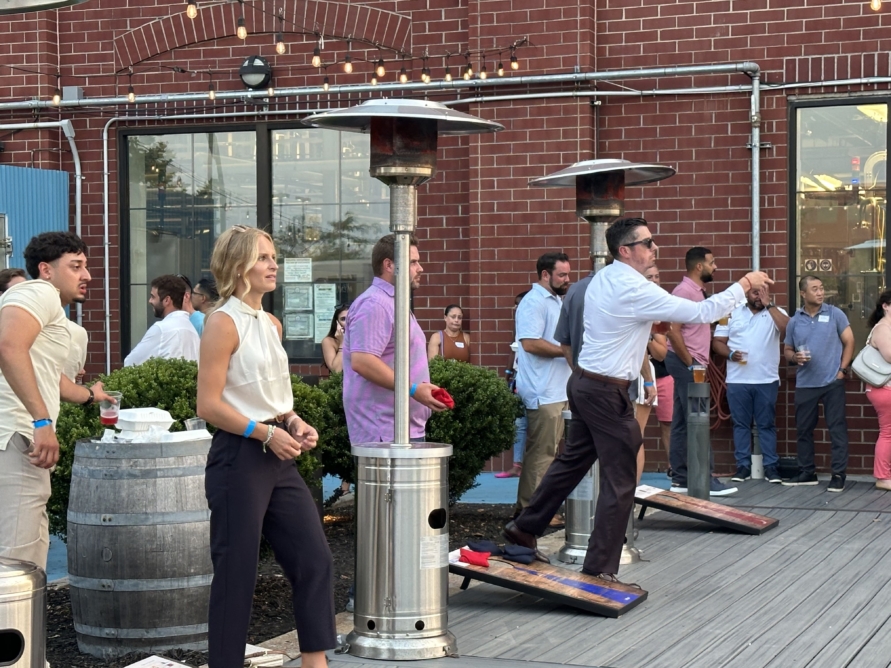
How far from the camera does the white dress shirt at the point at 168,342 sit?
9.02 meters

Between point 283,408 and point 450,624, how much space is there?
211 centimetres

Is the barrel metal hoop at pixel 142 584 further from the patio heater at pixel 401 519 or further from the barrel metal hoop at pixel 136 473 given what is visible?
the patio heater at pixel 401 519

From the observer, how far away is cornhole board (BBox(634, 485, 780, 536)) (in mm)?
9266

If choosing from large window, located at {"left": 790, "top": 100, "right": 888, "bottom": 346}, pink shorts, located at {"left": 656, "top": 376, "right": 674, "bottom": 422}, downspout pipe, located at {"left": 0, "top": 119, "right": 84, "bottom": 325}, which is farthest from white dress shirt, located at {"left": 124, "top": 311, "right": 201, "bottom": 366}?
large window, located at {"left": 790, "top": 100, "right": 888, "bottom": 346}

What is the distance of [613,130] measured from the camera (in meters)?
13.2

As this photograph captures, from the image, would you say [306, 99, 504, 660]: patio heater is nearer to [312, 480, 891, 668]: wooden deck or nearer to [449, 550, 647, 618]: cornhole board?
[312, 480, 891, 668]: wooden deck

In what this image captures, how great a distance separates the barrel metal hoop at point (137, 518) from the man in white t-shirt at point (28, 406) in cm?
23

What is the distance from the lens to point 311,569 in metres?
5.07

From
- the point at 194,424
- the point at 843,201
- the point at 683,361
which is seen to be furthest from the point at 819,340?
the point at 194,424

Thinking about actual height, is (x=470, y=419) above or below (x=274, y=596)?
above

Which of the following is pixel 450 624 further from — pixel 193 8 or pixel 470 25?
pixel 470 25

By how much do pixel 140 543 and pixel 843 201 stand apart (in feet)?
29.1

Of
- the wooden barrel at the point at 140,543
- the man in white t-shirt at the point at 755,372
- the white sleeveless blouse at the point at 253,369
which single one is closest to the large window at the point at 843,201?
the man in white t-shirt at the point at 755,372

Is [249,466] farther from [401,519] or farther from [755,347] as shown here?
[755,347]
